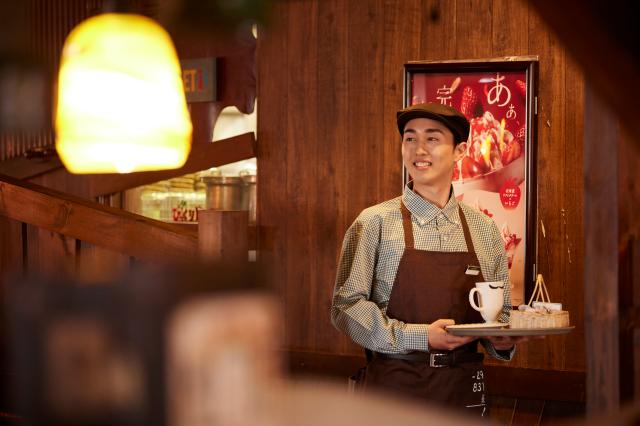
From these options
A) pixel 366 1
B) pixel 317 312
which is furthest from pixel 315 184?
pixel 366 1

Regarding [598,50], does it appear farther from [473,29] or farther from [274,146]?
[274,146]

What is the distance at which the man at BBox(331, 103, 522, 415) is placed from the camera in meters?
3.17

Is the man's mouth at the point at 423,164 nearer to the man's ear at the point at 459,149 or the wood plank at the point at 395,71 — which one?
the man's ear at the point at 459,149

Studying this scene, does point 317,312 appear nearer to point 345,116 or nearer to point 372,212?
point 345,116

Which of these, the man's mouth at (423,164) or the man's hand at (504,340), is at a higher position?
the man's mouth at (423,164)

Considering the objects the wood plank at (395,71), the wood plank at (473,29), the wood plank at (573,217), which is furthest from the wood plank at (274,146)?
the wood plank at (573,217)

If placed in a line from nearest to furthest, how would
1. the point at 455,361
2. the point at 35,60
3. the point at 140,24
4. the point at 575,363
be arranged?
the point at 35,60
the point at 140,24
the point at 455,361
the point at 575,363

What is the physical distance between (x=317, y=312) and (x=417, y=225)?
1806 mm

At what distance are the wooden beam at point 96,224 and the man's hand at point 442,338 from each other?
98 cm

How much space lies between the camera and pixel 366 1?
489 cm

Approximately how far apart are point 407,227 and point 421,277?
8.5 inches

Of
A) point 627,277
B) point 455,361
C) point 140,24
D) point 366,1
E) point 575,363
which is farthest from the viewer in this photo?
point 366,1

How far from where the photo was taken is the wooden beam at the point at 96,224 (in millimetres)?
3271

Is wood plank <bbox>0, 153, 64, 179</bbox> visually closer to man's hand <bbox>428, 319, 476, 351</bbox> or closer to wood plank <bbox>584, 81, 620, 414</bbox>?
man's hand <bbox>428, 319, 476, 351</bbox>
